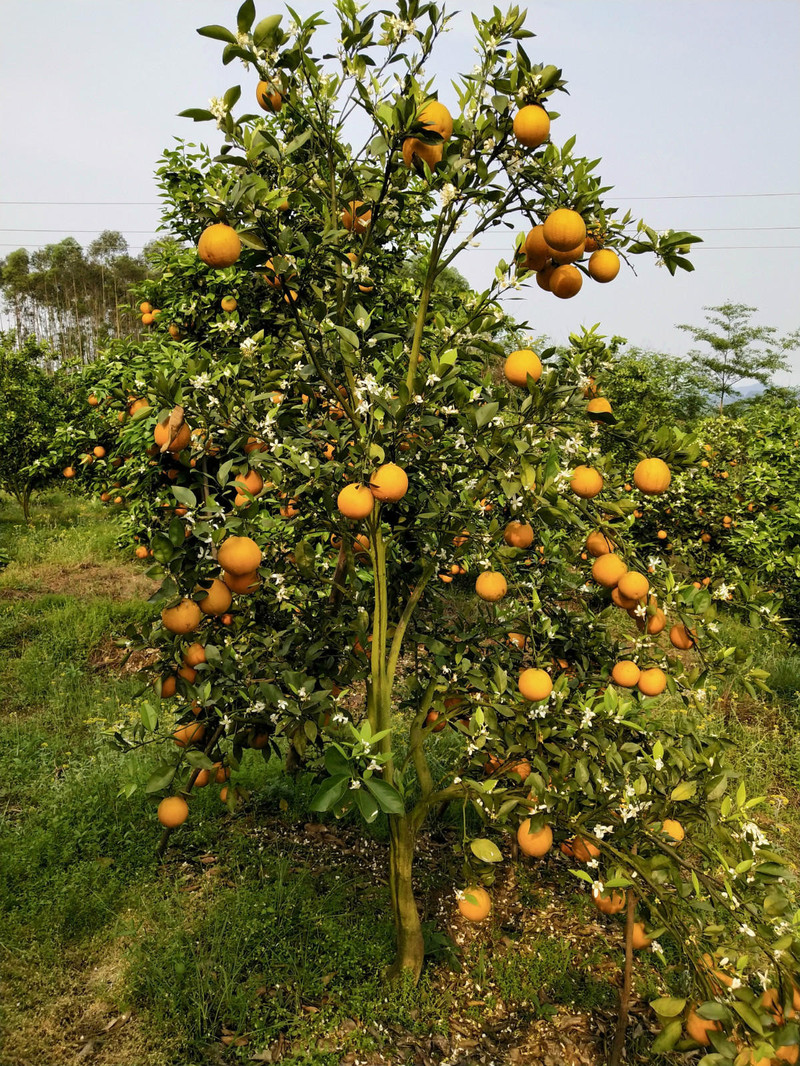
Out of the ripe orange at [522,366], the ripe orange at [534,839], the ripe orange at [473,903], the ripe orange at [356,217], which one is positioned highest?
the ripe orange at [356,217]

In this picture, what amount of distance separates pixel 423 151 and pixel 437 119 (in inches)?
2.9

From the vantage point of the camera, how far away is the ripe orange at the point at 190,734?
202 centimetres

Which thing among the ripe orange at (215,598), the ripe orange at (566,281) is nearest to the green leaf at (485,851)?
the ripe orange at (215,598)

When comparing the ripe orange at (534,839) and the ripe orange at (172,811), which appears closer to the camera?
the ripe orange at (534,839)

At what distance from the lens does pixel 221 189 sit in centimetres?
149

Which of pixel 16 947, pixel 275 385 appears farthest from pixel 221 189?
pixel 16 947

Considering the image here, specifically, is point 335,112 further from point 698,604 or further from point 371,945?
point 371,945

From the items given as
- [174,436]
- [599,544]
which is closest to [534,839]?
[599,544]

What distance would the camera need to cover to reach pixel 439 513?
1.85 m

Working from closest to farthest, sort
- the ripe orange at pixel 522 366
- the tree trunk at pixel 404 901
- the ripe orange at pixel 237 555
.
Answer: the ripe orange at pixel 237 555 → the ripe orange at pixel 522 366 → the tree trunk at pixel 404 901

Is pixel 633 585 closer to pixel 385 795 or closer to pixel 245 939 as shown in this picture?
pixel 385 795

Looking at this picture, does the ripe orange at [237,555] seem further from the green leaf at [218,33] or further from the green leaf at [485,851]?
the green leaf at [218,33]

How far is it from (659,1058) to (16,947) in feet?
6.85

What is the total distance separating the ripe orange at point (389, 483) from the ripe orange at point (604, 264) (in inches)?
27.9
